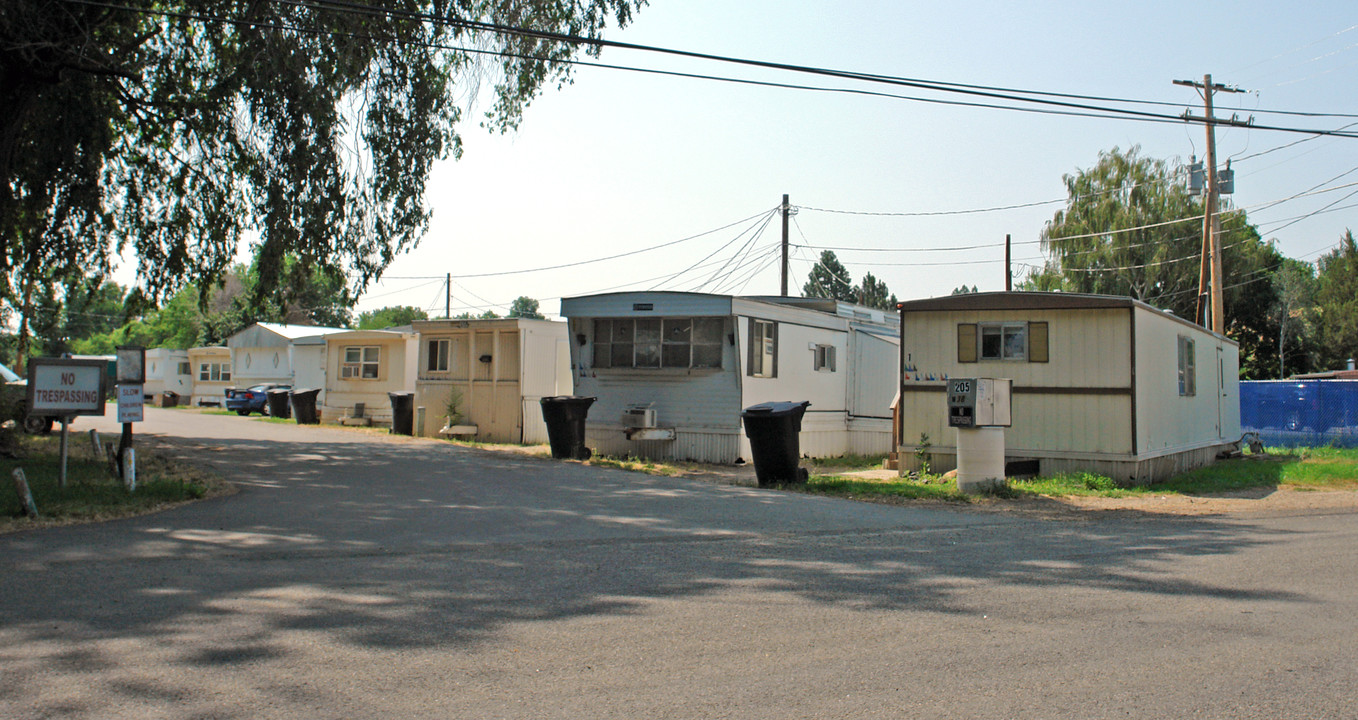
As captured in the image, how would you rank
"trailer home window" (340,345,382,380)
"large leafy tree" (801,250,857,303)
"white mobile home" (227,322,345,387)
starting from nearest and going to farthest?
"trailer home window" (340,345,382,380)
"white mobile home" (227,322,345,387)
"large leafy tree" (801,250,857,303)

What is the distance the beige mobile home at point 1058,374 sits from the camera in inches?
539

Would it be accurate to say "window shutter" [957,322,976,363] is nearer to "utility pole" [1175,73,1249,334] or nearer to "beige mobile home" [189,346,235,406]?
"utility pole" [1175,73,1249,334]

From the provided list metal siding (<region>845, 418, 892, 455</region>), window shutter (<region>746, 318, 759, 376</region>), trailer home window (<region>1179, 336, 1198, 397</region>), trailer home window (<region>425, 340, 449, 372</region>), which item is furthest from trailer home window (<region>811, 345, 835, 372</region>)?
trailer home window (<region>425, 340, 449, 372</region>)

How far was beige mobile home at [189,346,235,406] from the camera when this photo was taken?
4078cm

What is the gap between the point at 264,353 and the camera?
3591 centimetres

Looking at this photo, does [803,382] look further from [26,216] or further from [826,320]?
[26,216]

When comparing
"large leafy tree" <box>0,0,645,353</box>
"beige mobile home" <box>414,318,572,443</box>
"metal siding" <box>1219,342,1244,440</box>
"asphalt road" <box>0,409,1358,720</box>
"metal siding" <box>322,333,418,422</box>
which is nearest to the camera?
"asphalt road" <box>0,409,1358,720</box>

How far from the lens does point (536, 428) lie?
863 inches

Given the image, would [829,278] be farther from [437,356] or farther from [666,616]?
[666,616]

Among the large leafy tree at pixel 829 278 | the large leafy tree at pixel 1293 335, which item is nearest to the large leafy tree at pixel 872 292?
the large leafy tree at pixel 829 278

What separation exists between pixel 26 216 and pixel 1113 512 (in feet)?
56.1

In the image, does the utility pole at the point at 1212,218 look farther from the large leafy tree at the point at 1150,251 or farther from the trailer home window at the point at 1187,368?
the large leafy tree at the point at 1150,251

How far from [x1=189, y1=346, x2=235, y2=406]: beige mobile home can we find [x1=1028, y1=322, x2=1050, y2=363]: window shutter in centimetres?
3501

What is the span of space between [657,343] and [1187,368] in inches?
363
